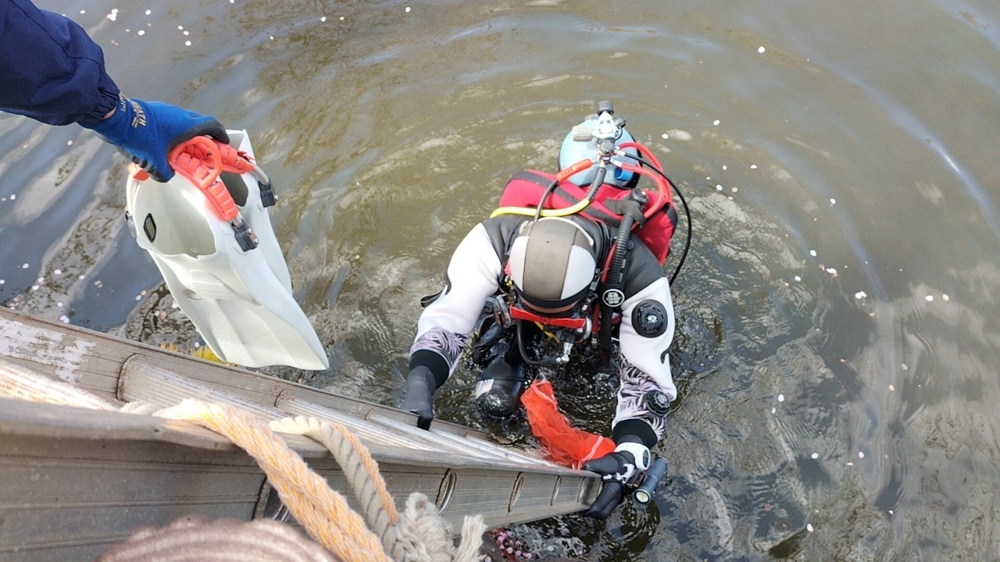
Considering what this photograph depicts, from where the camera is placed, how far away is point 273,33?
5281 mm

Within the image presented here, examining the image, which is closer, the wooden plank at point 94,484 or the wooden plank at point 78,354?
the wooden plank at point 94,484

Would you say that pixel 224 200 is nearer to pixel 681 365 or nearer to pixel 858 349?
pixel 681 365

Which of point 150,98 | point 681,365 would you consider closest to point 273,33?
point 150,98

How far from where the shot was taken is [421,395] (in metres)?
2.67

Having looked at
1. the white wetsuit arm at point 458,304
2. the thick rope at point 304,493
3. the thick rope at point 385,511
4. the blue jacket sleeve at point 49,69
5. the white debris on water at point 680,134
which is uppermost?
the blue jacket sleeve at point 49,69

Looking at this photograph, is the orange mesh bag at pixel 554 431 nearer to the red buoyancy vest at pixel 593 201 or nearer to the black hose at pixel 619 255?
the black hose at pixel 619 255

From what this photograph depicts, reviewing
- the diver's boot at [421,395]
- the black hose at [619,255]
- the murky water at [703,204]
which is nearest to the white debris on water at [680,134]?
the murky water at [703,204]

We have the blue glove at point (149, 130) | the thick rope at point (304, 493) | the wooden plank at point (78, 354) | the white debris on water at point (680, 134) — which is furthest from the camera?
the white debris on water at point (680, 134)

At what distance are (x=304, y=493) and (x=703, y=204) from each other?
4.12 meters

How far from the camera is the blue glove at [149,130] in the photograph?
2205 mm

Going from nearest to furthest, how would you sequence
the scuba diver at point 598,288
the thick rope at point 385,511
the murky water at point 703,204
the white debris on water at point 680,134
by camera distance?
the thick rope at point 385,511
the scuba diver at point 598,288
the murky water at point 703,204
the white debris on water at point 680,134

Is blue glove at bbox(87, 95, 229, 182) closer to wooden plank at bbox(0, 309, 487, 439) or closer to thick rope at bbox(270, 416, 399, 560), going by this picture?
wooden plank at bbox(0, 309, 487, 439)

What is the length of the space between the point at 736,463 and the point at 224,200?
2.78 meters

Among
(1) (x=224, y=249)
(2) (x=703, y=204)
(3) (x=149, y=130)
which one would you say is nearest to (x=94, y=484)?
(1) (x=224, y=249)
